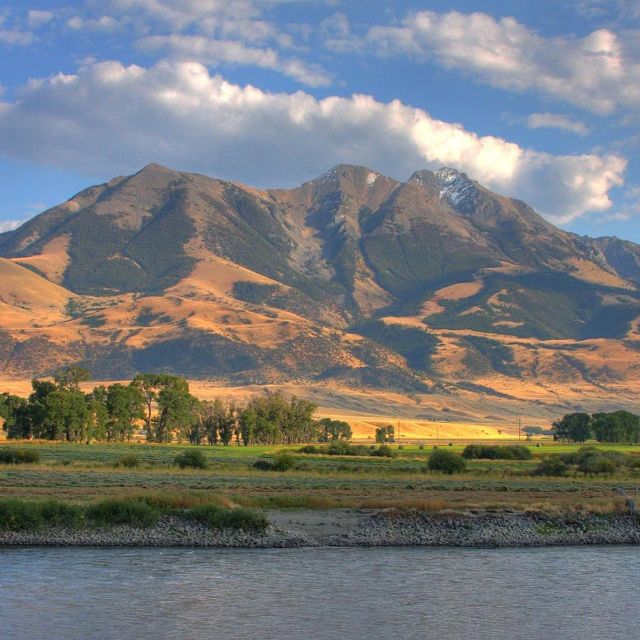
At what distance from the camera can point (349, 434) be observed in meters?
194

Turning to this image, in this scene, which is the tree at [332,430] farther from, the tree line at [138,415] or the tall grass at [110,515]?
the tall grass at [110,515]

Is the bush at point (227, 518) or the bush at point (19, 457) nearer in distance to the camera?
the bush at point (227, 518)

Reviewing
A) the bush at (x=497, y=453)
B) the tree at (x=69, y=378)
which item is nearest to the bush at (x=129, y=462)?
the bush at (x=497, y=453)

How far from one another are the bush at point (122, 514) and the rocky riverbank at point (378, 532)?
434mm

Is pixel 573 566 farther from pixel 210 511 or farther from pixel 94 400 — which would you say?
pixel 94 400

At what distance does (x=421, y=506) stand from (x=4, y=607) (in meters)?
26.4

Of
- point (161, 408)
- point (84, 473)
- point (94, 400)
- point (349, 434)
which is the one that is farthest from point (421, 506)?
point (349, 434)

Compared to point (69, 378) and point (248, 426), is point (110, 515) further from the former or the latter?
point (248, 426)

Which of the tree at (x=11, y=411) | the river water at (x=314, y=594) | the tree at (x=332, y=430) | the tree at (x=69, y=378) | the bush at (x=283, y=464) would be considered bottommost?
the river water at (x=314, y=594)

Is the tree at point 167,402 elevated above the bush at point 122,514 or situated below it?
above

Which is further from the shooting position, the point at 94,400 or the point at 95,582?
the point at 94,400

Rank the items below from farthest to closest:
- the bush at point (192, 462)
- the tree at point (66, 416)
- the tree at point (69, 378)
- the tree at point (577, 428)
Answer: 1. the tree at point (577, 428)
2. the tree at point (69, 378)
3. the tree at point (66, 416)
4. the bush at point (192, 462)

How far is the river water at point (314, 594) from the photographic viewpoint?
3228 centimetres

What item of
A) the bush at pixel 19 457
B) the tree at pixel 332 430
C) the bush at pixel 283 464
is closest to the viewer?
the bush at pixel 19 457
